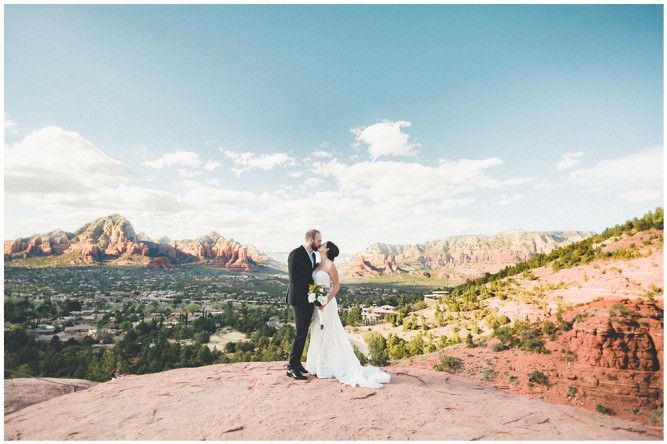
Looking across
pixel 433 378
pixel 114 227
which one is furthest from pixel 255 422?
pixel 114 227

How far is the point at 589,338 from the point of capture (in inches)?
585

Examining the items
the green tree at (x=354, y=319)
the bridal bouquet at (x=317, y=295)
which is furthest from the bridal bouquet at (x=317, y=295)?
the green tree at (x=354, y=319)

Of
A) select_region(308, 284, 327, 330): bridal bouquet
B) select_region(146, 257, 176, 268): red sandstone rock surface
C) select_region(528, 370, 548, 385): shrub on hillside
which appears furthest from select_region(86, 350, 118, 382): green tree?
select_region(146, 257, 176, 268): red sandstone rock surface

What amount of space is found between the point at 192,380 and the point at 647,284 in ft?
75.9

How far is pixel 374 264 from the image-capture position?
567 feet

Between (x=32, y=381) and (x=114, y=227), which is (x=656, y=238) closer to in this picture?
(x=32, y=381)

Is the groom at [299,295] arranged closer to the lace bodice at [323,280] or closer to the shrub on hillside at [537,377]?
the lace bodice at [323,280]

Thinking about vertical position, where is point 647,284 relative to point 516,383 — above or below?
above

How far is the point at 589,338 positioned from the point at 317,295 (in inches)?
685

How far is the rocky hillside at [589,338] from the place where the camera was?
13312mm

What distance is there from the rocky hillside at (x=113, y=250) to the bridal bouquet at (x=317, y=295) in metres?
168

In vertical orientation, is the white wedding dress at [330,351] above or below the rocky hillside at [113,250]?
above

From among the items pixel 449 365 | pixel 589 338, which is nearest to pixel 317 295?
pixel 449 365

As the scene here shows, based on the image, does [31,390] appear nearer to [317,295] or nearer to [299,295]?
[299,295]
